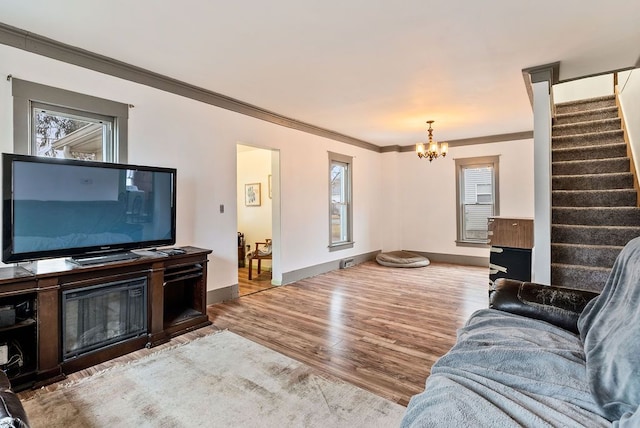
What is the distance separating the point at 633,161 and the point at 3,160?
18.5 feet

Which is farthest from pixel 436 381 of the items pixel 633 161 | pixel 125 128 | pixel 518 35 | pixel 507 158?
pixel 507 158

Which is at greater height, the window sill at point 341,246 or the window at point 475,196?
the window at point 475,196

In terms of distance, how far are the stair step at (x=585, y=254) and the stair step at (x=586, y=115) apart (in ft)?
7.74

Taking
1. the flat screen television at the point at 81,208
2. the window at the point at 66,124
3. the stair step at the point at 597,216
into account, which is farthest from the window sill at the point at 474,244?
the window at the point at 66,124

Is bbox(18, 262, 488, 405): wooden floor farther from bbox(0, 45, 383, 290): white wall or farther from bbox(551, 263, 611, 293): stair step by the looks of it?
bbox(551, 263, 611, 293): stair step

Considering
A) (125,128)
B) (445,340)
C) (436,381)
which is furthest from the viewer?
(125,128)

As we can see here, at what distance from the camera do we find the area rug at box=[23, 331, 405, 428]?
1.83 metres

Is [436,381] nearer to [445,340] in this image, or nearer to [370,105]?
[445,340]

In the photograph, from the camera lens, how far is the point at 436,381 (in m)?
1.28

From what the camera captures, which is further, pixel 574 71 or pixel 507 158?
pixel 507 158

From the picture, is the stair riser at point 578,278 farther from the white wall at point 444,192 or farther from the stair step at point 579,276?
the white wall at point 444,192

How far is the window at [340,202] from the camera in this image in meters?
6.11

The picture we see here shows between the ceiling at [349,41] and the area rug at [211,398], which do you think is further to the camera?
the ceiling at [349,41]

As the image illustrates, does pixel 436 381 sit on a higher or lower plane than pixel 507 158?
lower
